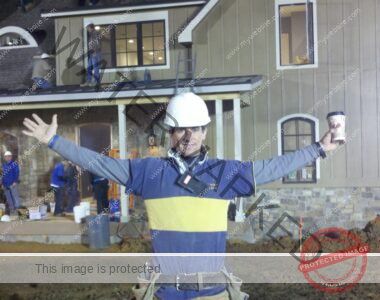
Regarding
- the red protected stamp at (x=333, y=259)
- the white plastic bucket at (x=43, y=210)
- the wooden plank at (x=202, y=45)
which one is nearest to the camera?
the red protected stamp at (x=333, y=259)

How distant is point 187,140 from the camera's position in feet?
10.2

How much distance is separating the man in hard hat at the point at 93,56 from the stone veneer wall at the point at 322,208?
5416mm

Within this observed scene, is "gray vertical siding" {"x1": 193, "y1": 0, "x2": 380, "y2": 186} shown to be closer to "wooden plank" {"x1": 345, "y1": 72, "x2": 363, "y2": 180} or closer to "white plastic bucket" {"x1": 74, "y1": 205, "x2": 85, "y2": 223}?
"wooden plank" {"x1": 345, "y1": 72, "x2": 363, "y2": 180}

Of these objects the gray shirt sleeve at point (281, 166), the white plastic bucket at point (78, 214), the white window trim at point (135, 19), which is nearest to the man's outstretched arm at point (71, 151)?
the gray shirt sleeve at point (281, 166)

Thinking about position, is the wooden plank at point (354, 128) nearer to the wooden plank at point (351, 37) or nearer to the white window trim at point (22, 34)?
the wooden plank at point (351, 37)

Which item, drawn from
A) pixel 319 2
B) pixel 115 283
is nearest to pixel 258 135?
pixel 319 2

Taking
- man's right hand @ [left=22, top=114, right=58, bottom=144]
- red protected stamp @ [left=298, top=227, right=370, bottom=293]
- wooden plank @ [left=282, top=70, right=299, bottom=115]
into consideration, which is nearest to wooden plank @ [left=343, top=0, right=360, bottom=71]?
wooden plank @ [left=282, top=70, right=299, bottom=115]

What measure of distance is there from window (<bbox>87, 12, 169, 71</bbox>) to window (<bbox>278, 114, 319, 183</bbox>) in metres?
3.50

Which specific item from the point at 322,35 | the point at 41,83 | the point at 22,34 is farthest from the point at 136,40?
the point at 322,35

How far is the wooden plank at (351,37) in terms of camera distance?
1207cm

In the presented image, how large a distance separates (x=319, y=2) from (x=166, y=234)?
→ 34.4ft

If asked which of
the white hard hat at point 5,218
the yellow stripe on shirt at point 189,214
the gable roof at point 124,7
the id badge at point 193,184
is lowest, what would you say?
the white hard hat at point 5,218

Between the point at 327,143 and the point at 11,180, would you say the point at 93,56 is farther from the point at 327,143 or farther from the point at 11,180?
the point at 327,143

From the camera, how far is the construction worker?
3.02 meters
